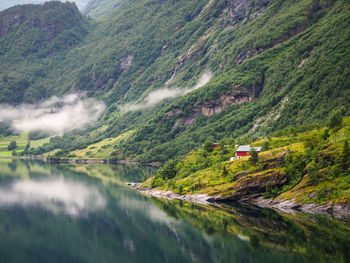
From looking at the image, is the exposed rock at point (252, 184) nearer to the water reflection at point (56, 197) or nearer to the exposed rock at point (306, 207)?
the exposed rock at point (306, 207)

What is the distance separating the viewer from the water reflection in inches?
5655

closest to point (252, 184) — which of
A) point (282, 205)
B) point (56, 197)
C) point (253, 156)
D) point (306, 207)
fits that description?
point (253, 156)

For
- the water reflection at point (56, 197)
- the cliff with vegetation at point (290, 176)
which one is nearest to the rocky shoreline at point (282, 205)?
the cliff with vegetation at point (290, 176)

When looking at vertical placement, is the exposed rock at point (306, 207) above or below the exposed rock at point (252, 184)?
below

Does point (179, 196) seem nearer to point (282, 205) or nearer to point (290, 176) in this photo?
Answer: point (282, 205)

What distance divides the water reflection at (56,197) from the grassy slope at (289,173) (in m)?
33.2

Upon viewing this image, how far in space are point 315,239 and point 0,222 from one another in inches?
3493

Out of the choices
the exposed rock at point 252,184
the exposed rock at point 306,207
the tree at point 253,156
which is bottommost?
the exposed rock at point 306,207

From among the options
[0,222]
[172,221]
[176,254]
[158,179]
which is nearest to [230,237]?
[176,254]

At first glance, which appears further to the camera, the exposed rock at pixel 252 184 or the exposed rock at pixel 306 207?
the exposed rock at pixel 252 184

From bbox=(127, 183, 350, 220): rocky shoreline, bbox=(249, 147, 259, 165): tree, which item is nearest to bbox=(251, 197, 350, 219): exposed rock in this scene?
bbox=(127, 183, 350, 220): rocky shoreline

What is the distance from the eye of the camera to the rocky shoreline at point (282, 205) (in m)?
103

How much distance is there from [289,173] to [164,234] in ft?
162

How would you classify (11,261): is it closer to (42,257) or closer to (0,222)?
(42,257)
